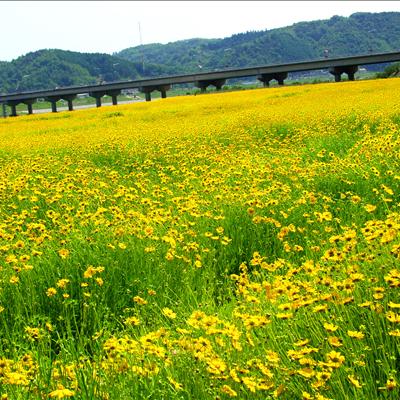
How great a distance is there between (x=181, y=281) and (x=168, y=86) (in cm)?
9934

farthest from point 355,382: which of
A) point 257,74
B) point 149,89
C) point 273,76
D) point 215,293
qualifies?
point 149,89

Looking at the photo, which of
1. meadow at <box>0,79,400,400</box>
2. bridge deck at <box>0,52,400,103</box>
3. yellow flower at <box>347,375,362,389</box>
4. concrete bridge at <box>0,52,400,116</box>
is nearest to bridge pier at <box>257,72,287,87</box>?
concrete bridge at <box>0,52,400,116</box>

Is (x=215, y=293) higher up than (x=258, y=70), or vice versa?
(x=258, y=70)

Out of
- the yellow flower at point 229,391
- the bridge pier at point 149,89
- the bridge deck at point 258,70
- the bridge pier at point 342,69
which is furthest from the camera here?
the bridge pier at point 149,89

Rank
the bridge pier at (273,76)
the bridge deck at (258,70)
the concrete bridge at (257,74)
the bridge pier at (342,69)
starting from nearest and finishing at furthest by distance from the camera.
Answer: the bridge deck at (258,70)
the concrete bridge at (257,74)
the bridge pier at (342,69)
the bridge pier at (273,76)

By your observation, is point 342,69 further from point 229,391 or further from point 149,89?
point 229,391

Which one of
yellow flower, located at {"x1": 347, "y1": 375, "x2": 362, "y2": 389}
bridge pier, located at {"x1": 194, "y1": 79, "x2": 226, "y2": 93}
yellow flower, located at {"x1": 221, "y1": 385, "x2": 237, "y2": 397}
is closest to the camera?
yellow flower, located at {"x1": 347, "y1": 375, "x2": 362, "y2": 389}

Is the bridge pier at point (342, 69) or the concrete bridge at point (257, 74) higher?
the concrete bridge at point (257, 74)

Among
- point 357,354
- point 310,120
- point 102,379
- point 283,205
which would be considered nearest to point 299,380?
point 357,354

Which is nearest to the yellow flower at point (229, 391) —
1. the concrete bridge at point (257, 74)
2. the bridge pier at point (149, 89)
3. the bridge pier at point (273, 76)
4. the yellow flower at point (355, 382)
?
the yellow flower at point (355, 382)

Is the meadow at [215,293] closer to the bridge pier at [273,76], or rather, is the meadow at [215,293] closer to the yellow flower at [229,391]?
the yellow flower at [229,391]

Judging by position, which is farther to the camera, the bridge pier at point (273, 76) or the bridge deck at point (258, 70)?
the bridge pier at point (273, 76)

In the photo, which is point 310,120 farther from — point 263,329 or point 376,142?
point 263,329

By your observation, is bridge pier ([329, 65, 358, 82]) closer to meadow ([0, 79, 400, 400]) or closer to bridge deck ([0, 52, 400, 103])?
bridge deck ([0, 52, 400, 103])
